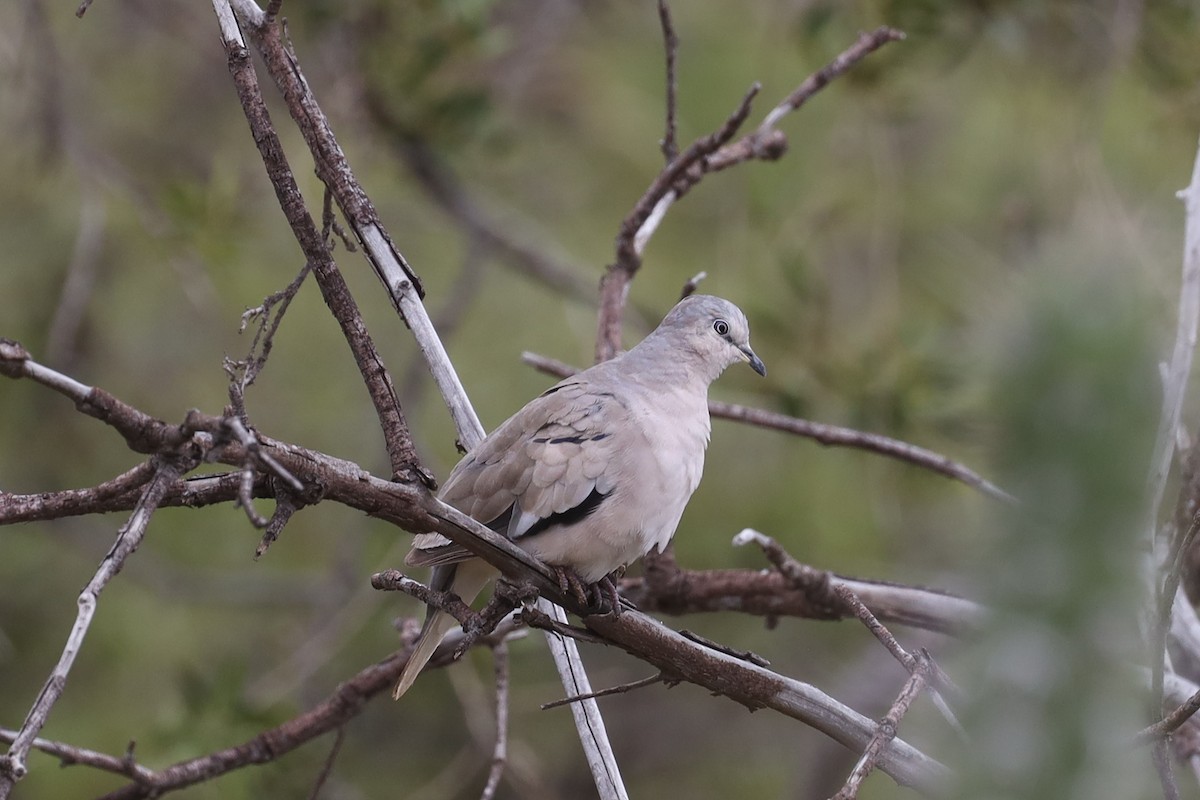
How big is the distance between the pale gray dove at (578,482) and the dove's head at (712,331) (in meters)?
0.34

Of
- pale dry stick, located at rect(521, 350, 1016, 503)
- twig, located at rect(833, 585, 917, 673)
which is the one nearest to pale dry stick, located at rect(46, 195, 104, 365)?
pale dry stick, located at rect(521, 350, 1016, 503)

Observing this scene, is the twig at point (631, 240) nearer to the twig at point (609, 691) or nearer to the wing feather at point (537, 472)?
the wing feather at point (537, 472)

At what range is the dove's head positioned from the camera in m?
3.29

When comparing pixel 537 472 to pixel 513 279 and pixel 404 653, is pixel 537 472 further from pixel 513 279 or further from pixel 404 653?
pixel 513 279

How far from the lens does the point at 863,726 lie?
2.01 meters

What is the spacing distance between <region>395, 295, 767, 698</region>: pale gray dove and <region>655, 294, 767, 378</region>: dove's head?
0.34 meters

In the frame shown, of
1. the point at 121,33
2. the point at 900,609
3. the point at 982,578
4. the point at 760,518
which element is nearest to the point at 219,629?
the point at 760,518

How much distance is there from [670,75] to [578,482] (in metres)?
1.27

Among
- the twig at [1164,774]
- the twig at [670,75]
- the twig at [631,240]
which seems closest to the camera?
the twig at [1164,774]

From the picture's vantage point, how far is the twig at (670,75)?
10.5 feet

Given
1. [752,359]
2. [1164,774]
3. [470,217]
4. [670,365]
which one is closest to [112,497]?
[1164,774]

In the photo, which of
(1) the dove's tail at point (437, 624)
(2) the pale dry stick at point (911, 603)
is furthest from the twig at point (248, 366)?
(2) the pale dry stick at point (911, 603)

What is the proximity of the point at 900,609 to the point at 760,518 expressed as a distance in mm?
2008

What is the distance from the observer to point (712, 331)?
11.0 feet
